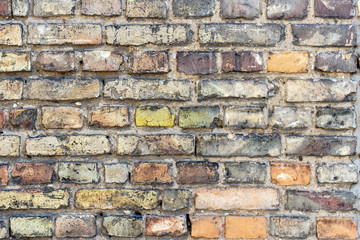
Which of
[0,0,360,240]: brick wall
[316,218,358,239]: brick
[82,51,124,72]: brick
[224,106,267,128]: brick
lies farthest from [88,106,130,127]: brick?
[316,218,358,239]: brick

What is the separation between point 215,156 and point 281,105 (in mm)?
284

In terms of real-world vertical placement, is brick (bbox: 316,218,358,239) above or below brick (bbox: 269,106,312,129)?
below

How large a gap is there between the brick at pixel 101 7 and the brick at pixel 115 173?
0.51 meters

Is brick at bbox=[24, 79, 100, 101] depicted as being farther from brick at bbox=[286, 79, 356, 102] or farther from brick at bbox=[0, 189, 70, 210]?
brick at bbox=[286, 79, 356, 102]

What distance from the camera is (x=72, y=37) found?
121cm

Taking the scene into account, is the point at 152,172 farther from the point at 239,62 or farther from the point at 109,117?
the point at 239,62

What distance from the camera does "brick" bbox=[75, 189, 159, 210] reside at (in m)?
1.20

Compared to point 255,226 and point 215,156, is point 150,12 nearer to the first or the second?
point 215,156

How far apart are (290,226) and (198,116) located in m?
0.48

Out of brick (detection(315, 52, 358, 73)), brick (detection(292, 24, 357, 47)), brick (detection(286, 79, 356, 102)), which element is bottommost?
brick (detection(286, 79, 356, 102))

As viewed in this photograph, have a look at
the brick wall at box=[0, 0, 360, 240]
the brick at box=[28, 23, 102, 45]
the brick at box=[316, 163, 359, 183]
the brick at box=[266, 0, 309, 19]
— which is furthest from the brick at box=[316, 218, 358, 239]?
the brick at box=[28, 23, 102, 45]

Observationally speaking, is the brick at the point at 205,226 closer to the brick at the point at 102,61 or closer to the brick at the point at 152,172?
the brick at the point at 152,172

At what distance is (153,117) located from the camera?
121cm

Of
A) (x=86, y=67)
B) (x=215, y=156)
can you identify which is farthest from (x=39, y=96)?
(x=215, y=156)
